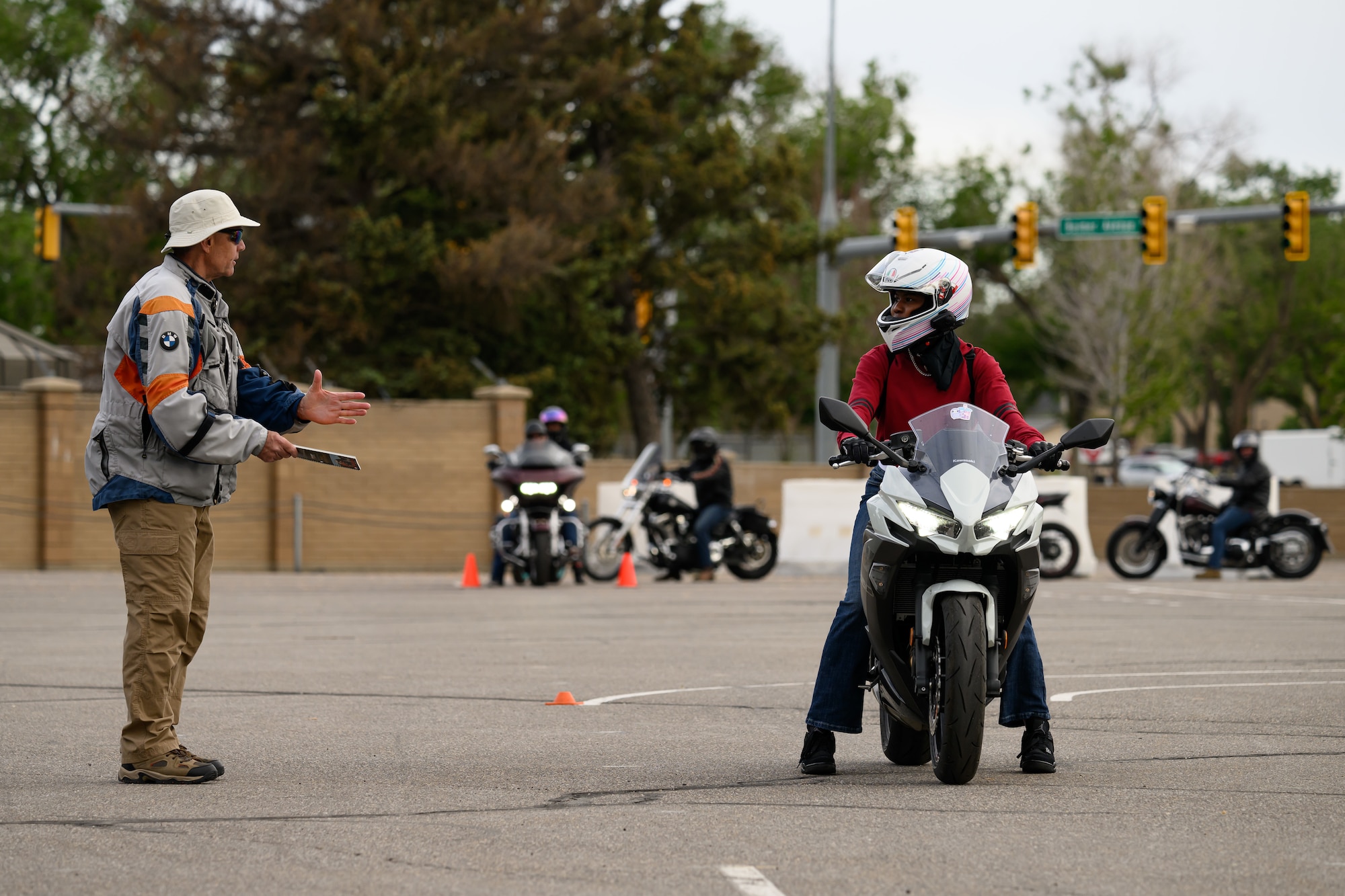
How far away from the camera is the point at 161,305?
624 cm

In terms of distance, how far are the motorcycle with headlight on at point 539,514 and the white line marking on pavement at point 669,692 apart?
32.5 ft

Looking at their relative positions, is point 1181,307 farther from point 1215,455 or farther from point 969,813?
point 969,813

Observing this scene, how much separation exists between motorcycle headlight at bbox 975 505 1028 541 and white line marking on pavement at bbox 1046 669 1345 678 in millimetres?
4202

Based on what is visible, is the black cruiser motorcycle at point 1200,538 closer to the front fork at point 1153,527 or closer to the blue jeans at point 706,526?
the front fork at point 1153,527

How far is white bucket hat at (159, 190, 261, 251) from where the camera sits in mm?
6426

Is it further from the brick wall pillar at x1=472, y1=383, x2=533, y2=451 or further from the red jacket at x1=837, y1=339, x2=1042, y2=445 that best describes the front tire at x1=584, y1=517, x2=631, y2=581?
the red jacket at x1=837, y1=339, x2=1042, y2=445

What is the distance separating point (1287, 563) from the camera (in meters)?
21.7

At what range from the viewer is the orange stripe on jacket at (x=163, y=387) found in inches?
242

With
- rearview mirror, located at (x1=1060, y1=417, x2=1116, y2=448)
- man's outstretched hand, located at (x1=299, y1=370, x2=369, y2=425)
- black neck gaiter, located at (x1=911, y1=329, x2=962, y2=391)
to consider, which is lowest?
rearview mirror, located at (x1=1060, y1=417, x2=1116, y2=448)

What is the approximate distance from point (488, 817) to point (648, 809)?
0.52 metres

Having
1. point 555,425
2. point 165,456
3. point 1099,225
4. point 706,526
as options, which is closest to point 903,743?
point 165,456

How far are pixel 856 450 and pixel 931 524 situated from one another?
42 cm

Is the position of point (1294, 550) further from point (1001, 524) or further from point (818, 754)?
point (1001, 524)

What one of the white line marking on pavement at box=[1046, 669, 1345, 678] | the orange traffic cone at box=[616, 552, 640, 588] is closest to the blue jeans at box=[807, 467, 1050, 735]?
the white line marking on pavement at box=[1046, 669, 1345, 678]
